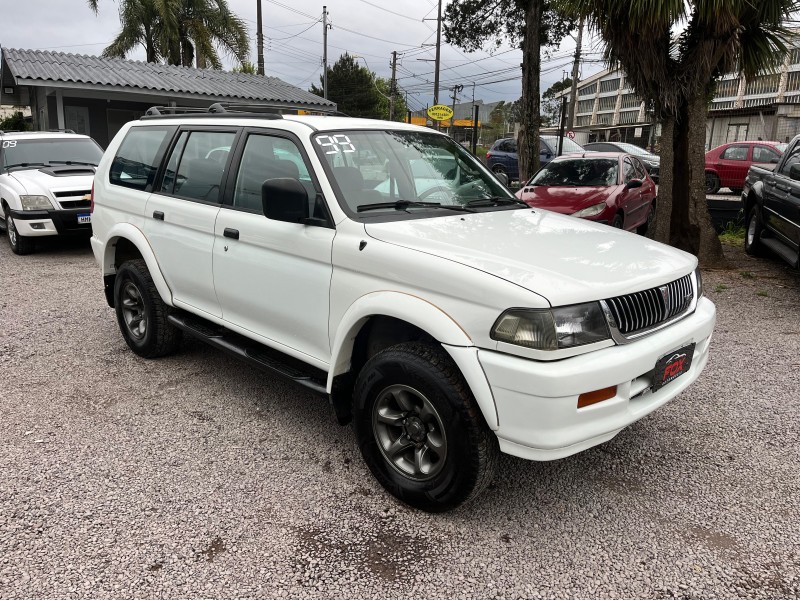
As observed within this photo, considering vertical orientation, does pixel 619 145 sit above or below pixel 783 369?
above

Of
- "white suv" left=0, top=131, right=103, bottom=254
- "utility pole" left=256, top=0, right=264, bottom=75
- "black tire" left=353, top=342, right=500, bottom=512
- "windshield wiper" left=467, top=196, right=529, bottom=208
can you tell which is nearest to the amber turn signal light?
"black tire" left=353, top=342, right=500, bottom=512

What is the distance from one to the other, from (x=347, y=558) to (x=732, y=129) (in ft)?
125

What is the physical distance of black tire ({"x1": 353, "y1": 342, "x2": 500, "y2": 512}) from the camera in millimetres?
2625

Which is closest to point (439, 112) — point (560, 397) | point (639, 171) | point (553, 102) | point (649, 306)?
point (639, 171)

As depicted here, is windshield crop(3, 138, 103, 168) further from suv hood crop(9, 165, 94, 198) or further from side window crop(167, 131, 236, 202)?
side window crop(167, 131, 236, 202)

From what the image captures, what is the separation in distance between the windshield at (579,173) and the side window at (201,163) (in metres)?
6.43

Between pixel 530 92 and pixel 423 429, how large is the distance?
1149cm

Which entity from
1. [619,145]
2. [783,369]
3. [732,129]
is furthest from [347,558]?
[732,129]

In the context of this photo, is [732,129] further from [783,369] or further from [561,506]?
[561,506]

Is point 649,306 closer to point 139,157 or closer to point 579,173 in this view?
point 139,157

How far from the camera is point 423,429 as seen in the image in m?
2.85

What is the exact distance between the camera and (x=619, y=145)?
20688 millimetres

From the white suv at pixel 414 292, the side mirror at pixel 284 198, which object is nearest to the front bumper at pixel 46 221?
the white suv at pixel 414 292

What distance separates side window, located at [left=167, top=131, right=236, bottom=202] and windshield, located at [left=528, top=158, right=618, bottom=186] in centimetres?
643
